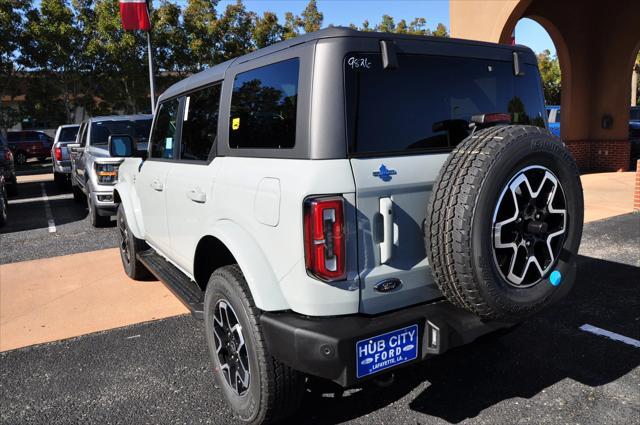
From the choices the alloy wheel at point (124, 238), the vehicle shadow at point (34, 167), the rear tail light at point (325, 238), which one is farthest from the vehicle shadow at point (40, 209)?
the rear tail light at point (325, 238)

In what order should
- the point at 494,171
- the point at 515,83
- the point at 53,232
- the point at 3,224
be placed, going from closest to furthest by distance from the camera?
the point at 494,171 → the point at 515,83 → the point at 53,232 → the point at 3,224

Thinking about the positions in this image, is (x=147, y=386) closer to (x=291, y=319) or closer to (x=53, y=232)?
(x=291, y=319)

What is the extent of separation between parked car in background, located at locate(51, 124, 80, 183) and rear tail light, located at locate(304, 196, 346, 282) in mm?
11927

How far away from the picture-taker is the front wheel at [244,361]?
2.47 meters

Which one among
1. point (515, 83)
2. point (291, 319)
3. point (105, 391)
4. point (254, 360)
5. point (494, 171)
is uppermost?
point (515, 83)

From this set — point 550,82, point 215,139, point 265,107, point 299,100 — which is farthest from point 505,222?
point 550,82

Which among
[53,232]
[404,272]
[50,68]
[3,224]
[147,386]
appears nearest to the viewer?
[404,272]

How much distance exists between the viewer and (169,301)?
486 centimetres

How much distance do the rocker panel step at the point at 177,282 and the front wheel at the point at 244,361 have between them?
0.30m

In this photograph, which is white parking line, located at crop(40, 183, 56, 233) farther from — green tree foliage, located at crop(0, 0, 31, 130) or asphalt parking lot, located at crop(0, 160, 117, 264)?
green tree foliage, located at crop(0, 0, 31, 130)

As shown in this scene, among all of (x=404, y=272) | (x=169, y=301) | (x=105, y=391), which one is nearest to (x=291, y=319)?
(x=404, y=272)

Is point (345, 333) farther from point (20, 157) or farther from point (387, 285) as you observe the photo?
point (20, 157)

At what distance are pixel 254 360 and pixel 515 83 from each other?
2.15 meters

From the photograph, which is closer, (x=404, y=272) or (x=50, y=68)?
(x=404, y=272)
